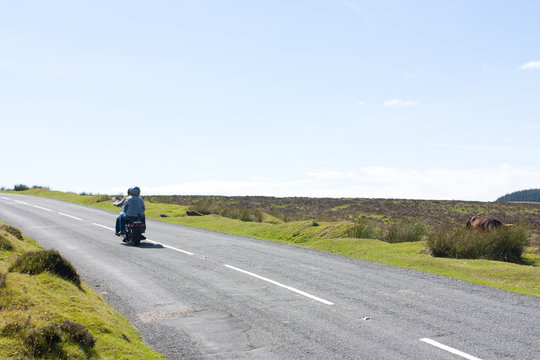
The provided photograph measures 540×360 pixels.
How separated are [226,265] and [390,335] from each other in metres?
6.59

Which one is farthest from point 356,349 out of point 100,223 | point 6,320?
point 100,223

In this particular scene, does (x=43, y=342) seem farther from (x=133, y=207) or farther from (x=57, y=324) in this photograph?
(x=133, y=207)

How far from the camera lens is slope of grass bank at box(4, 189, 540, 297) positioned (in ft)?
36.5

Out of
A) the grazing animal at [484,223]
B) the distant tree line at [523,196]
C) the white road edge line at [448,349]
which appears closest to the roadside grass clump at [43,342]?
the white road edge line at [448,349]

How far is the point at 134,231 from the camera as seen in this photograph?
54.6ft

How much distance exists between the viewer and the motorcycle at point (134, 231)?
16.7 meters

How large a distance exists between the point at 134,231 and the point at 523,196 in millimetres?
179434

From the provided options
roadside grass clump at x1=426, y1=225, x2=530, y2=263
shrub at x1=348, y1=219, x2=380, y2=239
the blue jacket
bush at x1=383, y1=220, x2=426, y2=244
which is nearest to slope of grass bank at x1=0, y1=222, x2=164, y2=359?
the blue jacket

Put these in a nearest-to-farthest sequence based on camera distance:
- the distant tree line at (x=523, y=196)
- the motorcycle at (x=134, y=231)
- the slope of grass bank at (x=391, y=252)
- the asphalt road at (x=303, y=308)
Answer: the asphalt road at (x=303, y=308)
the slope of grass bank at (x=391, y=252)
the motorcycle at (x=134, y=231)
the distant tree line at (x=523, y=196)

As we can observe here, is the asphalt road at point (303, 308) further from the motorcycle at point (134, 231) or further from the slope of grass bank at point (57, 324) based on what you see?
the motorcycle at point (134, 231)

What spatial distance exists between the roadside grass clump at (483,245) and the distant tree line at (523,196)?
163m

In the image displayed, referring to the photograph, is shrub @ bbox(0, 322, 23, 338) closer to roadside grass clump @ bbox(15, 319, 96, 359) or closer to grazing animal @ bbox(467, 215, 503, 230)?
roadside grass clump @ bbox(15, 319, 96, 359)

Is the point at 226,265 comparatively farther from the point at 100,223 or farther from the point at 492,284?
the point at 100,223

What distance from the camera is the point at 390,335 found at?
650 centimetres
